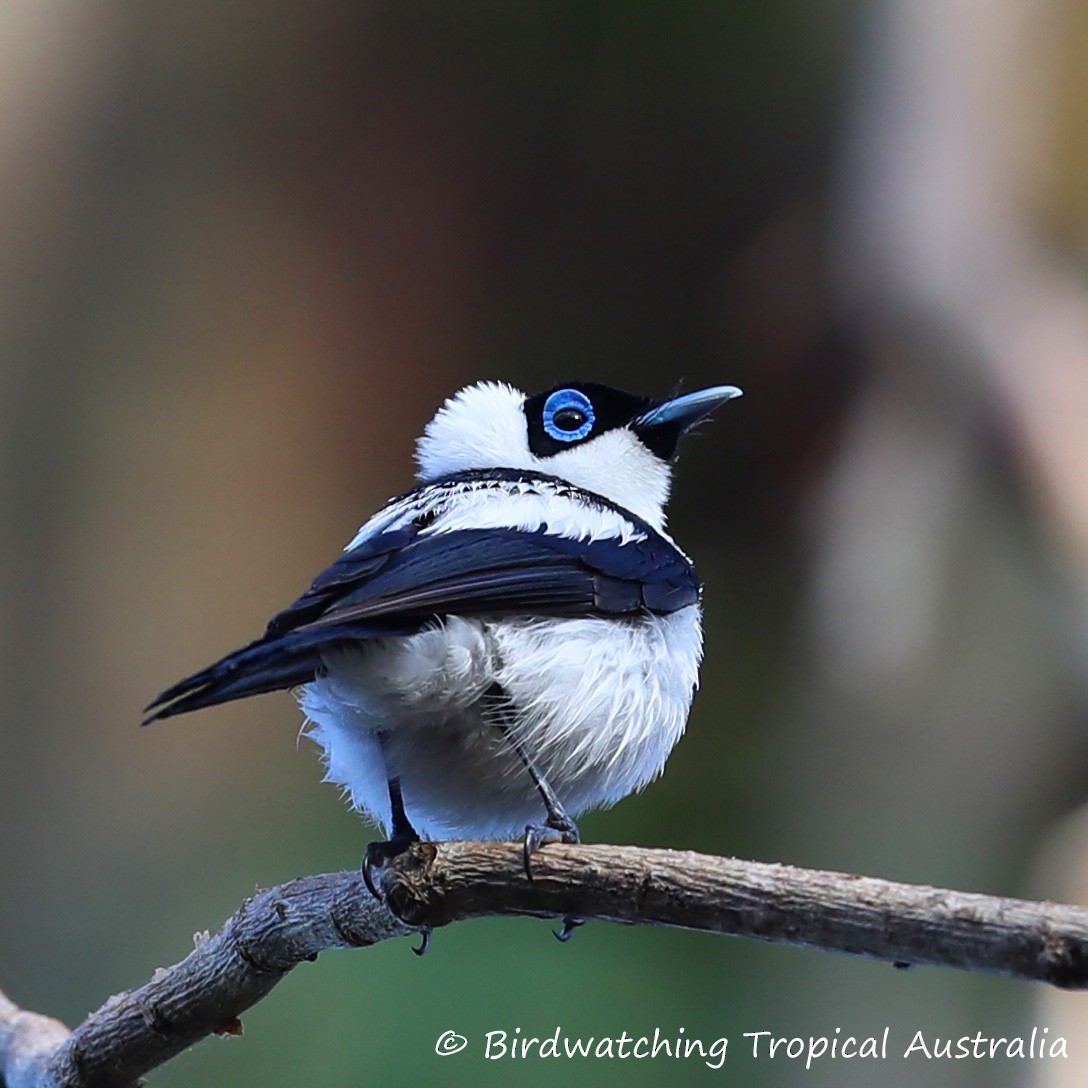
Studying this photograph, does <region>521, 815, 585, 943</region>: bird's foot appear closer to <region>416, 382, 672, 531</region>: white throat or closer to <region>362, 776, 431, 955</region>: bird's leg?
<region>362, 776, 431, 955</region>: bird's leg

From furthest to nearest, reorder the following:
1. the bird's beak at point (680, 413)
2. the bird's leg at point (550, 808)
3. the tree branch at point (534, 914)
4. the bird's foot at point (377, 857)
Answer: the bird's beak at point (680, 413) < the bird's leg at point (550, 808) < the bird's foot at point (377, 857) < the tree branch at point (534, 914)

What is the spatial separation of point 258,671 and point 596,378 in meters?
2.46

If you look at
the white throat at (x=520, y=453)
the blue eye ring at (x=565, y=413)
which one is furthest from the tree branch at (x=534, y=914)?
the blue eye ring at (x=565, y=413)

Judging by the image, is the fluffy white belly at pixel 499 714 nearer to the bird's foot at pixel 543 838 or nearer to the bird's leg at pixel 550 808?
the bird's leg at pixel 550 808

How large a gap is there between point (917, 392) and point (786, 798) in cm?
142

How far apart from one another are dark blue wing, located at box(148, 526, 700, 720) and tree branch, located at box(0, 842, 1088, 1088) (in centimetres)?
29

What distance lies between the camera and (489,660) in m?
1.74

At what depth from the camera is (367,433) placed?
4.26 meters

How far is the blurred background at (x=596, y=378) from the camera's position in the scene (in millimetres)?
3887

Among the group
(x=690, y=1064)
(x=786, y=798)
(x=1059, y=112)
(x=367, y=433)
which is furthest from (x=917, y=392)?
(x=690, y=1064)

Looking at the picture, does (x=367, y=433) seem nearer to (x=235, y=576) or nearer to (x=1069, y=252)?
(x=235, y=576)

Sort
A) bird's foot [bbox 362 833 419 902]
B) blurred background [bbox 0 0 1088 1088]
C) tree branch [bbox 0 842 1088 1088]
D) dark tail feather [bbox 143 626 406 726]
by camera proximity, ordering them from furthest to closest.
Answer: blurred background [bbox 0 0 1088 1088] → bird's foot [bbox 362 833 419 902] → dark tail feather [bbox 143 626 406 726] → tree branch [bbox 0 842 1088 1088]

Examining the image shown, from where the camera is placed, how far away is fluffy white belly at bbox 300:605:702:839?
1.71 m

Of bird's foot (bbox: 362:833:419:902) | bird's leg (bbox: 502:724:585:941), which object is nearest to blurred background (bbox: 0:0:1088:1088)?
bird's leg (bbox: 502:724:585:941)
